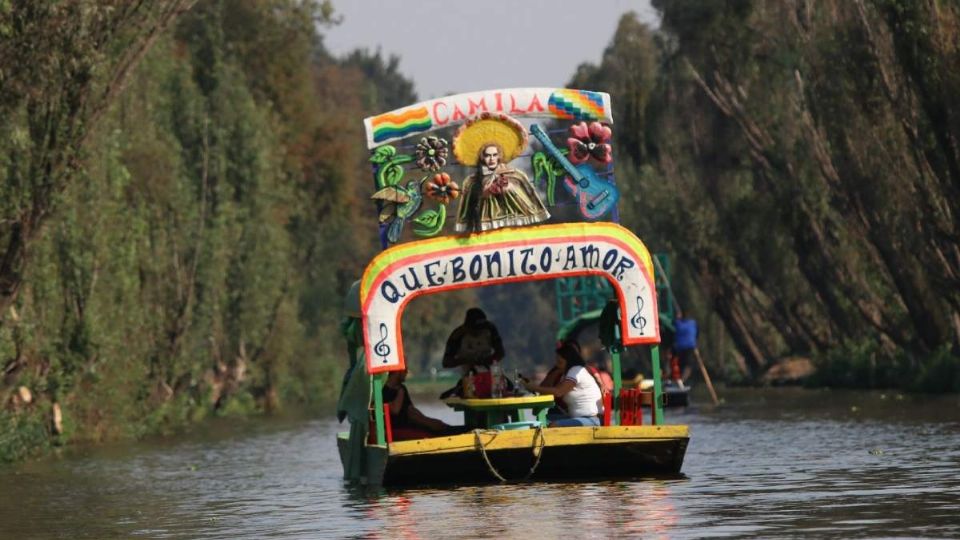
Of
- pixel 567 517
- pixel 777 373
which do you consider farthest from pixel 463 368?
pixel 777 373

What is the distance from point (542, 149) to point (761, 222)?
1450 inches

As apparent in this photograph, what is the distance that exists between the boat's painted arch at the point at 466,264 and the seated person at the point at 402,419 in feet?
3.78

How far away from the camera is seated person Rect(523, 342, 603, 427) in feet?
74.0

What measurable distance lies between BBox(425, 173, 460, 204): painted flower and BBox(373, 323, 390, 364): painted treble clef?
1.51 m

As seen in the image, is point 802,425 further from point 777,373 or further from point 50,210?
point 777,373

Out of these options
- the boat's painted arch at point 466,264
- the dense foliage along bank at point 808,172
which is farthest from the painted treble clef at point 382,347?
the dense foliage along bank at point 808,172

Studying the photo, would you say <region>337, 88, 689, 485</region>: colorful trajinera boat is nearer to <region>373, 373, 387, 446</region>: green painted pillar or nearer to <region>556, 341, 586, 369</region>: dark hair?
<region>373, 373, 387, 446</region>: green painted pillar

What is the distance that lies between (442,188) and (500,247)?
0.93 m

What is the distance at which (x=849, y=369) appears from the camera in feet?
182

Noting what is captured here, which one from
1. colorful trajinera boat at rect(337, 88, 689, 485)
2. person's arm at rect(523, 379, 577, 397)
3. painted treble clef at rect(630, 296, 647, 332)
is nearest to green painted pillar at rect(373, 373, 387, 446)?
colorful trajinera boat at rect(337, 88, 689, 485)

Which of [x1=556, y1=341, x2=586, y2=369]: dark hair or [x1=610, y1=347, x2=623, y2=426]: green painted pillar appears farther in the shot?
[x1=610, y1=347, x2=623, y2=426]: green painted pillar

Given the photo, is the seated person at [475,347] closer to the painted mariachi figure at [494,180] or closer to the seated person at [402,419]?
the seated person at [402,419]

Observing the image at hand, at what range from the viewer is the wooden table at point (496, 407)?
2169cm

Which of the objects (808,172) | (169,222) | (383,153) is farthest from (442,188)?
(808,172)
